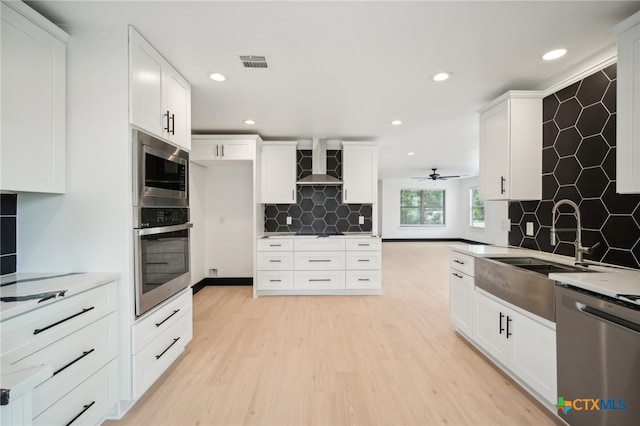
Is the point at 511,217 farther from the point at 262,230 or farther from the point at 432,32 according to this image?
the point at 262,230

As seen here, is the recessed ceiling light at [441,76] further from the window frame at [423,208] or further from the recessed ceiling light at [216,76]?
the window frame at [423,208]

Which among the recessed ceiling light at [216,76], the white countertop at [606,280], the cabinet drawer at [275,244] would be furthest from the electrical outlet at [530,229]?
the recessed ceiling light at [216,76]

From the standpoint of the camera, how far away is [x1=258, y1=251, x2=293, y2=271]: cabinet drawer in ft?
12.9

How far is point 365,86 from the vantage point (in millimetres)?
2490

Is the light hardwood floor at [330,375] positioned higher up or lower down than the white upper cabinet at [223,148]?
lower down

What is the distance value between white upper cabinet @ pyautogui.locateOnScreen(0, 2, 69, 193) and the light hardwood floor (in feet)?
4.94

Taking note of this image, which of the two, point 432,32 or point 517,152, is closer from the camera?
point 432,32

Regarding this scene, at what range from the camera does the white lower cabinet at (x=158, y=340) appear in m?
1.70

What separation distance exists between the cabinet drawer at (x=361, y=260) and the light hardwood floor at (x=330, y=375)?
2.24ft

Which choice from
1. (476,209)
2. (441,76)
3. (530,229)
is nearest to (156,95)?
(441,76)

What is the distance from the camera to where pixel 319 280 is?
13.1ft

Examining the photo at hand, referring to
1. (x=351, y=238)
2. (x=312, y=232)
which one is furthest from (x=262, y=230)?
(x=351, y=238)

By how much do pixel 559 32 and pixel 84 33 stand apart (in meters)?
2.96

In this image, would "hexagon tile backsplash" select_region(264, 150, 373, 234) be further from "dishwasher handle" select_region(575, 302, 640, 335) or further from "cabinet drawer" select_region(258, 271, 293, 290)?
"dishwasher handle" select_region(575, 302, 640, 335)
